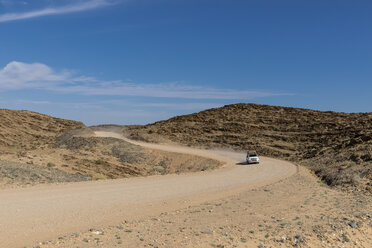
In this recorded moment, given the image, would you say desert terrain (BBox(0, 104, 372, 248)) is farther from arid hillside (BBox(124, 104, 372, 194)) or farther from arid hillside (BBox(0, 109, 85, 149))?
arid hillside (BBox(0, 109, 85, 149))

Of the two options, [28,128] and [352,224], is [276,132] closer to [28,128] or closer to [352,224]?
[352,224]

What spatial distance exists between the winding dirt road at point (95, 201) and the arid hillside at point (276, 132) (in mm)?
14007

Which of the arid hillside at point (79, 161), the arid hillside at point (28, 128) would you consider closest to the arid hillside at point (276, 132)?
the arid hillside at point (79, 161)

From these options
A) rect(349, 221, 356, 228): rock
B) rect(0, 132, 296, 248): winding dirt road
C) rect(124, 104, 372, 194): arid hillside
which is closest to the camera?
rect(0, 132, 296, 248): winding dirt road

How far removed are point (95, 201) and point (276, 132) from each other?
44.9m

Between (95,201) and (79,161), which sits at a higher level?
(79,161)

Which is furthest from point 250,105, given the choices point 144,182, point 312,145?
point 144,182

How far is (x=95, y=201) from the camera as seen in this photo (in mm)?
15922

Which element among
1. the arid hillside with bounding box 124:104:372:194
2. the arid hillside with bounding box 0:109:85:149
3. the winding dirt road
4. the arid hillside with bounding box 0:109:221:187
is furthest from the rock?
the arid hillside with bounding box 0:109:85:149

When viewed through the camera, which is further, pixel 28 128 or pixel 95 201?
pixel 28 128

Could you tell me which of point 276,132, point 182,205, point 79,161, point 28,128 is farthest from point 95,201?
point 28,128

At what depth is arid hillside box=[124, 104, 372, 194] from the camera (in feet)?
132

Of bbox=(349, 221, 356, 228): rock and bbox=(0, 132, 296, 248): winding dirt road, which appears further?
bbox=(349, 221, 356, 228): rock

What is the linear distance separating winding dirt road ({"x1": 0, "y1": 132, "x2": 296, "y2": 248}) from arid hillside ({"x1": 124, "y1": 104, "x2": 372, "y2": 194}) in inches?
551
